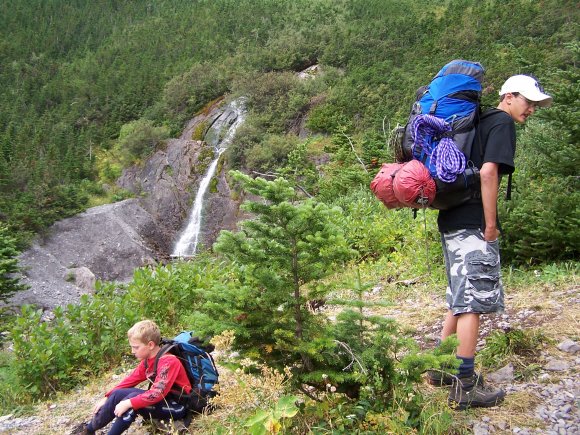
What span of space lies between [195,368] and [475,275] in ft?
5.98

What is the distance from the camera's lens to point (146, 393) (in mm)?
2979

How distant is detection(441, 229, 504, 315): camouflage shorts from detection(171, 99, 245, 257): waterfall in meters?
18.4

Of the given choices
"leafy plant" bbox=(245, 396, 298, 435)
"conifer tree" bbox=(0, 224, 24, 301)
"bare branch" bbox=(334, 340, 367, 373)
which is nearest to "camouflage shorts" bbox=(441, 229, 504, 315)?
"bare branch" bbox=(334, 340, 367, 373)

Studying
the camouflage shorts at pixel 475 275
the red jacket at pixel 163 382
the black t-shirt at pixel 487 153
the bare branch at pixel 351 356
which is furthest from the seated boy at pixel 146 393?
the black t-shirt at pixel 487 153

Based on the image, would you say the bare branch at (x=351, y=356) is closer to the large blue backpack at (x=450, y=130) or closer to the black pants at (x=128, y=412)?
the large blue backpack at (x=450, y=130)

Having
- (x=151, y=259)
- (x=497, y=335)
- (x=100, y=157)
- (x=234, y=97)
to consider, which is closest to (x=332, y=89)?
(x=234, y=97)

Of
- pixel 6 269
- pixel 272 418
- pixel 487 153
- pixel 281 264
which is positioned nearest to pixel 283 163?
pixel 6 269

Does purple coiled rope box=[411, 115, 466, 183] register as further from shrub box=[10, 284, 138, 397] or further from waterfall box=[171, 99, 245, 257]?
waterfall box=[171, 99, 245, 257]

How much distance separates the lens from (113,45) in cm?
4631

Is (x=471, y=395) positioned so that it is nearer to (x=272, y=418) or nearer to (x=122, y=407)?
(x=272, y=418)

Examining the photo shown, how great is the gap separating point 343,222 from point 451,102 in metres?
5.44

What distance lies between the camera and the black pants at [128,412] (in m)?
2.99

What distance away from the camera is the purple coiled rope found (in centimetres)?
251

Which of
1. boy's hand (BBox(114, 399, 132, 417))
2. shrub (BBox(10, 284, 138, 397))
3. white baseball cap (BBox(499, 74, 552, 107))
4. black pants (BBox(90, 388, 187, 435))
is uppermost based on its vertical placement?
white baseball cap (BBox(499, 74, 552, 107))
